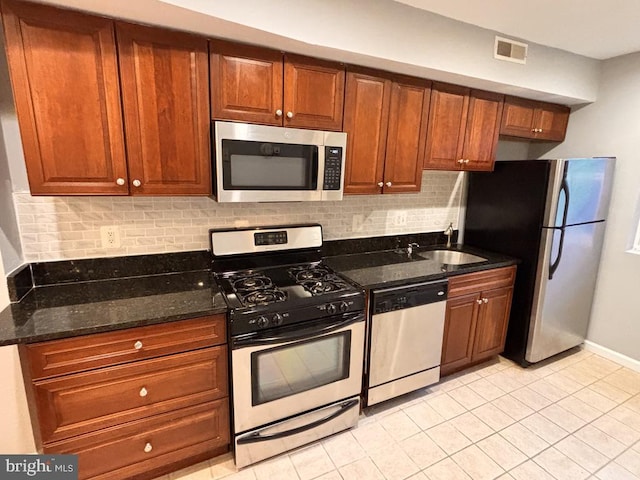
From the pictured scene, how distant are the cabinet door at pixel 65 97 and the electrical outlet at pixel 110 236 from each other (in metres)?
0.38

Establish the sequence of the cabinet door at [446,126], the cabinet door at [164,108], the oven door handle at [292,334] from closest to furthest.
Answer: the cabinet door at [164,108] < the oven door handle at [292,334] < the cabinet door at [446,126]

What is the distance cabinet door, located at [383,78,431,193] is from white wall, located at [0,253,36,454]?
6.83 ft

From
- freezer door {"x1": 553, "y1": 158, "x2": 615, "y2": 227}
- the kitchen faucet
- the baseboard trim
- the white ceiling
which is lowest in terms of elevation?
the baseboard trim

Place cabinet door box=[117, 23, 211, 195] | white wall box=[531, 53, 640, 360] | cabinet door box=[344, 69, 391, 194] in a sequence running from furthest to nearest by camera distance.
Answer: white wall box=[531, 53, 640, 360]
cabinet door box=[344, 69, 391, 194]
cabinet door box=[117, 23, 211, 195]

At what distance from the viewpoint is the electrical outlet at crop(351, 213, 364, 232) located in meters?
2.56

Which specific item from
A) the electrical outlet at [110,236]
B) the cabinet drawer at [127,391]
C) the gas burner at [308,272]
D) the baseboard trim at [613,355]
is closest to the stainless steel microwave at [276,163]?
the gas burner at [308,272]

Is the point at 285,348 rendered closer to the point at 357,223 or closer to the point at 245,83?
the point at 357,223

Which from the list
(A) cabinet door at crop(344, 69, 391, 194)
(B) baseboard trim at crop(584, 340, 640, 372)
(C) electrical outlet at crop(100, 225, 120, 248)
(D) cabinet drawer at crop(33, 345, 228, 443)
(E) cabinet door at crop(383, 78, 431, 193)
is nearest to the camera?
(D) cabinet drawer at crop(33, 345, 228, 443)

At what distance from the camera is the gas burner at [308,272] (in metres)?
2.04

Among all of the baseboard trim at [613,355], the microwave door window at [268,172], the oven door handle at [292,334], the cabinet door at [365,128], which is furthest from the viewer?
the baseboard trim at [613,355]

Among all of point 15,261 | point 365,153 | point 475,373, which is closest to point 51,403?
point 15,261

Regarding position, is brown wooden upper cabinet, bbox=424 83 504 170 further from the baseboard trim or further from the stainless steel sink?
the baseboard trim

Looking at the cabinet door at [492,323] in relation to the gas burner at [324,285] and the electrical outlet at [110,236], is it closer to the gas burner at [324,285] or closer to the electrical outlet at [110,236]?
the gas burner at [324,285]

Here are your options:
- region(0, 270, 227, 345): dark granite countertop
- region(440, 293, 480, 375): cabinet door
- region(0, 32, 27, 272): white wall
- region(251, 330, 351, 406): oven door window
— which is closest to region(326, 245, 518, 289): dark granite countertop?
region(440, 293, 480, 375): cabinet door
